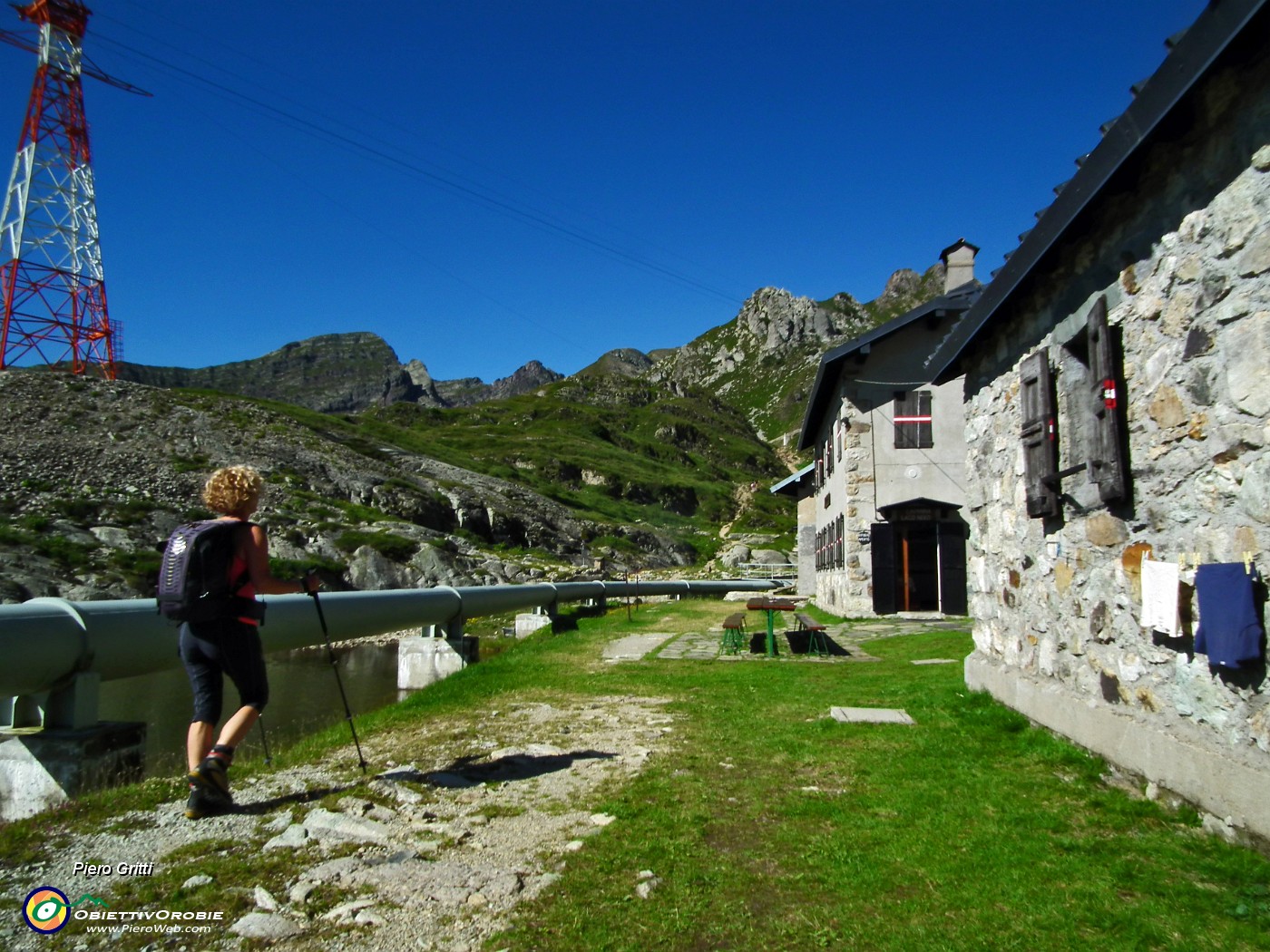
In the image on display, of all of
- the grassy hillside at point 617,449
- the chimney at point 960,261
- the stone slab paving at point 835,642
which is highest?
the grassy hillside at point 617,449

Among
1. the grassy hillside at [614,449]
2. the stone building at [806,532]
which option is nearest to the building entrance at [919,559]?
the stone building at [806,532]

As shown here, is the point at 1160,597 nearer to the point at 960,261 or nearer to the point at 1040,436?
the point at 1040,436

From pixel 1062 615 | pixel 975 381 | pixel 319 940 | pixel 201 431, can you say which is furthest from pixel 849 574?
pixel 201 431

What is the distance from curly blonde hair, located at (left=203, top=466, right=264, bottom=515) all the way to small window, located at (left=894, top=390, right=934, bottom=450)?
54.1 ft

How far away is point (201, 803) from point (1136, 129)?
5.64 metres

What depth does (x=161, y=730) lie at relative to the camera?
8.48 metres

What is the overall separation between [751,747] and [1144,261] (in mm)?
3899

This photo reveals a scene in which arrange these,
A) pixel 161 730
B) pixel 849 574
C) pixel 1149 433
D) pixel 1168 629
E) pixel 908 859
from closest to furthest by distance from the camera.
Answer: pixel 908 859, pixel 1168 629, pixel 1149 433, pixel 161 730, pixel 849 574

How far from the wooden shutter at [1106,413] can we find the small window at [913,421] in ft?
46.0

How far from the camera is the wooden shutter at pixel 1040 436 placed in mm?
5785

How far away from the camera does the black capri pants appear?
400cm

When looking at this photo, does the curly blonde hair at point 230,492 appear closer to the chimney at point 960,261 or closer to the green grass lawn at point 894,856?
the green grass lawn at point 894,856

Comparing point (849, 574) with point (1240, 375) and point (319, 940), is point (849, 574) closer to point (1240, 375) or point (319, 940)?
point (1240, 375)

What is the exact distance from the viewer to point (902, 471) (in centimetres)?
1866
